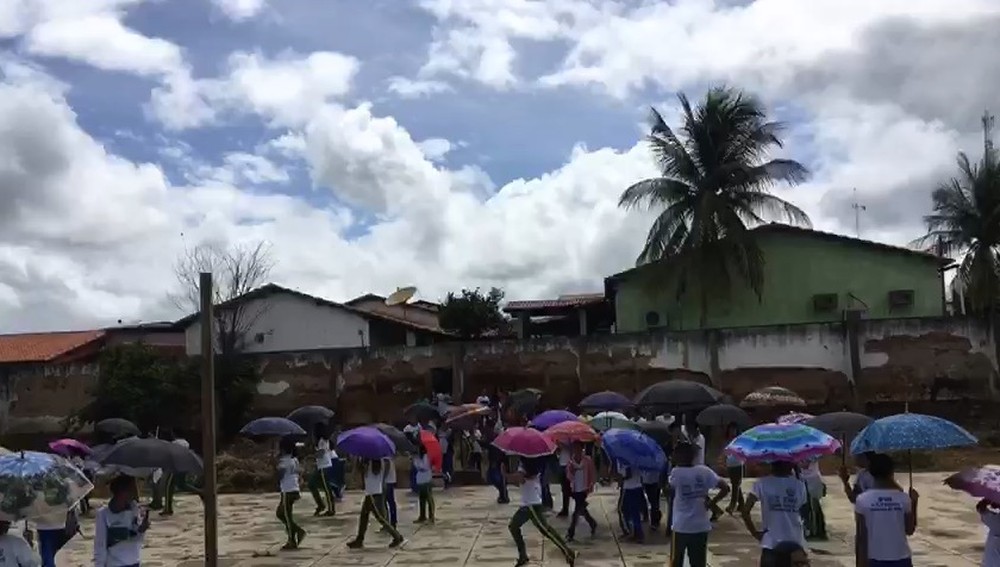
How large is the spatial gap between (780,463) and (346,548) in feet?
25.2

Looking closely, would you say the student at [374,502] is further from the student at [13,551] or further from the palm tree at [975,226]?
the palm tree at [975,226]

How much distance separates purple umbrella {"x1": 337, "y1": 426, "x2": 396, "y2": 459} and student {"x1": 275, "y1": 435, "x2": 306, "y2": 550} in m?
0.85

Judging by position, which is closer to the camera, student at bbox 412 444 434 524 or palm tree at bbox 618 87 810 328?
student at bbox 412 444 434 524

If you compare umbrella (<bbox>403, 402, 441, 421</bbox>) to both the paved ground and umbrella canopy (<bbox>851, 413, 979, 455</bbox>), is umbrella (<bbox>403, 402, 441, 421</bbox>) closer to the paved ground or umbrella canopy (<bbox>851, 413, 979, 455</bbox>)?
the paved ground

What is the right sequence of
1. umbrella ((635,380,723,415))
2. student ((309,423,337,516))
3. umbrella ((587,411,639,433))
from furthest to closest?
student ((309,423,337,516)) < umbrella ((587,411,639,433)) < umbrella ((635,380,723,415))

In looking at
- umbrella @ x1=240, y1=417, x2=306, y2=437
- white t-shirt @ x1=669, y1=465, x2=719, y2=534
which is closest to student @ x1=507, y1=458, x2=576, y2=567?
white t-shirt @ x1=669, y1=465, x2=719, y2=534

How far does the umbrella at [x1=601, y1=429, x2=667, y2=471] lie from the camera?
41.2ft

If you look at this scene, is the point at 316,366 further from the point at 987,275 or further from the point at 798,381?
the point at 987,275

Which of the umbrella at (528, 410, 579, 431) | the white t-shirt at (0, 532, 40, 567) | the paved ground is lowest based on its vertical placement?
the paved ground

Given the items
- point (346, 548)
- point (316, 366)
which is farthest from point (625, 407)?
point (316, 366)

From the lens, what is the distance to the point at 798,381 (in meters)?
29.4

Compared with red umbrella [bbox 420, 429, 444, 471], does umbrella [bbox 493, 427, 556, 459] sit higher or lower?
higher

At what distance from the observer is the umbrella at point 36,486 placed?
6.86m

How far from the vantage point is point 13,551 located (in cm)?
661
